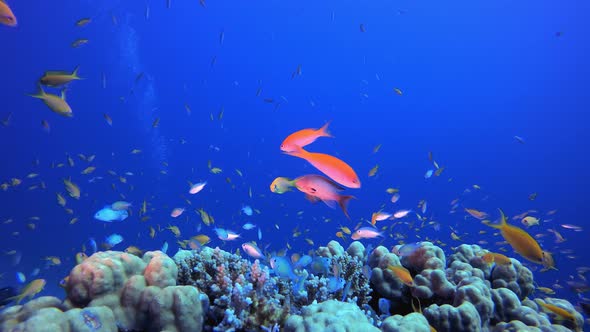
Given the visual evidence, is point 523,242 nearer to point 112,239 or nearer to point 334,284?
point 334,284

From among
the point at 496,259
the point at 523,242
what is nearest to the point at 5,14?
the point at 523,242

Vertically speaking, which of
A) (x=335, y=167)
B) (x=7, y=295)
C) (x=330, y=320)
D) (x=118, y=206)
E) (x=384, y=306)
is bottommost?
(x=7, y=295)

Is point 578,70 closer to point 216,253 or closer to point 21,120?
point 216,253

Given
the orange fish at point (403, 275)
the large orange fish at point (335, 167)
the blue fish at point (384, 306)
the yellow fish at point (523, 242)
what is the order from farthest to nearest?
the blue fish at point (384, 306) → the orange fish at point (403, 275) → the yellow fish at point (523, 242) → the large orange fish at point (335, 167)

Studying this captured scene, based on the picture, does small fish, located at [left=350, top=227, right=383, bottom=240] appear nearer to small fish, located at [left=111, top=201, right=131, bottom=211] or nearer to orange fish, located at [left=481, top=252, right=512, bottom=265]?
orange fish, located at [left=481, top=252, right=512, bottom=265]

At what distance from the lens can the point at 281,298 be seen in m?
3.42

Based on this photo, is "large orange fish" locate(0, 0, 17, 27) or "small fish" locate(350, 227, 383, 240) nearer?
"large orange fish" locate(0, 0, 17, 27)

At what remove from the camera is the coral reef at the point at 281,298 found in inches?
98.7

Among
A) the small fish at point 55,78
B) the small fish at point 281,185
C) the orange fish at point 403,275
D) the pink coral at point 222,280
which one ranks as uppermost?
the small fish at point 55,78

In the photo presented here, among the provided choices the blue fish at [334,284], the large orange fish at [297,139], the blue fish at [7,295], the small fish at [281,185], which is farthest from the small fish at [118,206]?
the blue fish at [334,284]

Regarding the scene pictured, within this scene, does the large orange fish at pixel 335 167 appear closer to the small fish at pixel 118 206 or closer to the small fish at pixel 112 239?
the small fish at pixel 118 206

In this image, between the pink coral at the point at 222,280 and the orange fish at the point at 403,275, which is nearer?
the pink coral at the point at 222,280

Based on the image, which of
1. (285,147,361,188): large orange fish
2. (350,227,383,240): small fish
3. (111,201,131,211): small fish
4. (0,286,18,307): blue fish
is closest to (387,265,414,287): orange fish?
(285,147,361,188): large orange fish

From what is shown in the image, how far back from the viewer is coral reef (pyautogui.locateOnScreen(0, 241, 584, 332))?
2.51 metres
